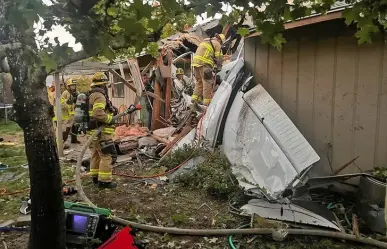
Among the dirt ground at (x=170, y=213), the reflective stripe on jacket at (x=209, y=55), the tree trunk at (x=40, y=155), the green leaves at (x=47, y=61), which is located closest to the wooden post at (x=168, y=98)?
the reflective stripe on jacket at (x=209, y=55)

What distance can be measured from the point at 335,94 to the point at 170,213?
3039mm

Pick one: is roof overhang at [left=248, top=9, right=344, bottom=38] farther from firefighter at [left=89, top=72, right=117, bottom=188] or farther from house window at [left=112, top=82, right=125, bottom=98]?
house window at [left=112, top=82, right=125, bottom=98]

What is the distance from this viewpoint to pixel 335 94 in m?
5.10

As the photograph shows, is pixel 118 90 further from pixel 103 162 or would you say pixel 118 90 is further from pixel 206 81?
pixel 103 162

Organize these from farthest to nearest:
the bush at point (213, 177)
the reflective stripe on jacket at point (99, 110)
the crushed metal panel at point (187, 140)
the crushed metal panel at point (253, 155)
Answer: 1. the crushed metal panel at point (187, 140)
2. the reflective stripe on jacket at point (99, 110)
3. the bush at point (213, 177)
4. the crushed metal panel at point (253, 155)

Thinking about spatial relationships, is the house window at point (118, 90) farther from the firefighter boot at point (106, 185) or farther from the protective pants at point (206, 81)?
the firefighter boot at point (106, 185)

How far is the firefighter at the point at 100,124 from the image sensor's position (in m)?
5.64

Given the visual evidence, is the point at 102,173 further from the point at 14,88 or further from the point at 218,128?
the point at 14,88

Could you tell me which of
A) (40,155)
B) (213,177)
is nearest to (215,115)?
(213,177)

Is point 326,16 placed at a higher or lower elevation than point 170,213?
higher

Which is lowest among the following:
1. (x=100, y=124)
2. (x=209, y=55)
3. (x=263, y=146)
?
(x=263, y=146)

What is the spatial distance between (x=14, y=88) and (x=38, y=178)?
2.63 feet

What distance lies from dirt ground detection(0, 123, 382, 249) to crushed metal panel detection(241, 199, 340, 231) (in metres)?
0.18

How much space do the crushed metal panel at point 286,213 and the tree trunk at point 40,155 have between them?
2.39 meters
